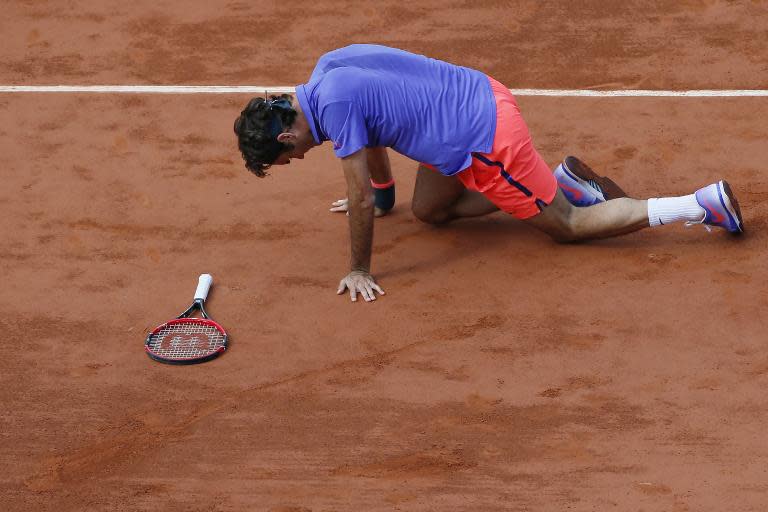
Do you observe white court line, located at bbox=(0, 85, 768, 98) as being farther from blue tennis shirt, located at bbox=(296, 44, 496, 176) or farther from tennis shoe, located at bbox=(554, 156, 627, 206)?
blue tennis shirt, located at bbox=(296, 44, 496, 176)

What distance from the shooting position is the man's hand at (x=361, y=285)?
7230mm

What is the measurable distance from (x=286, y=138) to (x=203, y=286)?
3.76 ft

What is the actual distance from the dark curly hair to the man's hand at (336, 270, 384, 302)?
0.92 metres

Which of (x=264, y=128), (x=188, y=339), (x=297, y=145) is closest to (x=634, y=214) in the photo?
(x=297, y=145)

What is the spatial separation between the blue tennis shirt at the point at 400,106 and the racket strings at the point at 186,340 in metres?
1.29

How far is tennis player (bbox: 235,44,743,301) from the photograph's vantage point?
266 inches

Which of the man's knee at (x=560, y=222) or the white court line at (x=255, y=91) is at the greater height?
the white court line at (x=255, y=91)

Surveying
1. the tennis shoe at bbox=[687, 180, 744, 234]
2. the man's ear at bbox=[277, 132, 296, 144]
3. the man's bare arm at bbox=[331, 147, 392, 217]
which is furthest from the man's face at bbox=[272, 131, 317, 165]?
the tennis shoe at bbox=[687, 180, 744, 234]

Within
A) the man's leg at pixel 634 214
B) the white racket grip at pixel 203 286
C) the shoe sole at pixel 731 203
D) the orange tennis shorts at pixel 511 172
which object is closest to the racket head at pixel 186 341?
the white racket grip at pixel 203 286

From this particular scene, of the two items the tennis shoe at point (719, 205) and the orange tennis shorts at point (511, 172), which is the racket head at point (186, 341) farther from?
the tennis shoe at point (719, 205)

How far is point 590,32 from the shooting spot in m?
10.1

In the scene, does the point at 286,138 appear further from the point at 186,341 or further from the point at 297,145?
the point at 186,341

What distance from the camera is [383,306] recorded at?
719 cm

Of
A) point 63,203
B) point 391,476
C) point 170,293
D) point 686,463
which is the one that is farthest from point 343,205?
point 686,463
